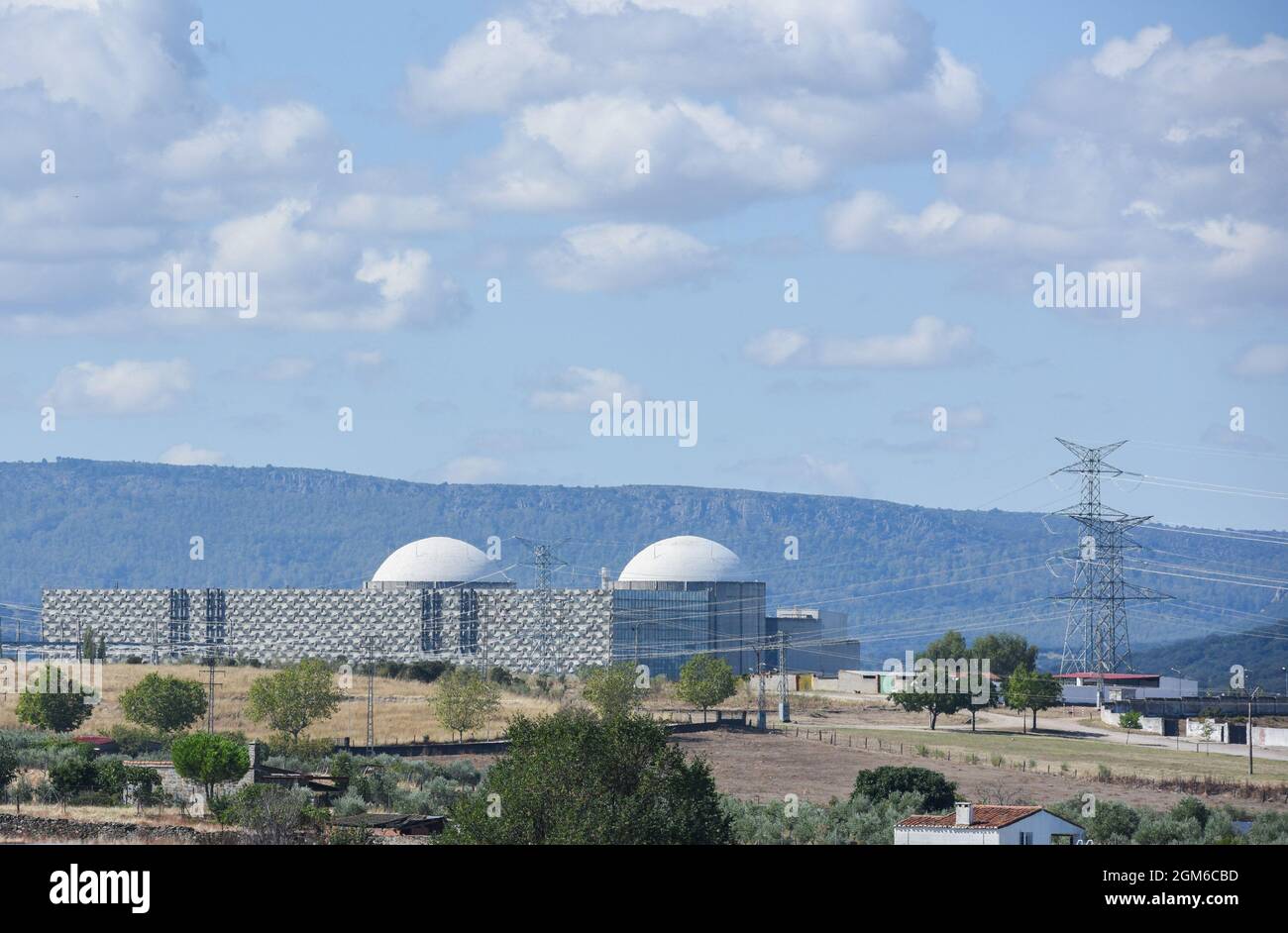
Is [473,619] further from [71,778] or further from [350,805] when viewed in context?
[350,805]

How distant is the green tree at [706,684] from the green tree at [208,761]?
4302 cm

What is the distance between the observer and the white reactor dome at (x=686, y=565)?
497 feet

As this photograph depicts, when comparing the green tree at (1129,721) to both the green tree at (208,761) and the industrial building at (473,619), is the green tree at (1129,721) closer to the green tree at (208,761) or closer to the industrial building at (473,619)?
the industrial building at (473,619)

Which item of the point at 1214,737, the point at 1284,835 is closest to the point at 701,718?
the point at 1214,737

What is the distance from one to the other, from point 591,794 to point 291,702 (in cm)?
4128

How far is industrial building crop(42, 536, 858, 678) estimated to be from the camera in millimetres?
143375

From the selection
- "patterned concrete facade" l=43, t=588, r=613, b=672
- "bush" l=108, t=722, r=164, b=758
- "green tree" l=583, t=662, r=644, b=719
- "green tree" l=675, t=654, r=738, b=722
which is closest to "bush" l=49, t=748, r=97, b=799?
"bush" l=108, t=722, r=164, b=758

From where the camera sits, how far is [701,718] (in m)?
98.3

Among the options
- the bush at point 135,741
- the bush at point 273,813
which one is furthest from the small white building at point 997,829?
the bush at point 135,741

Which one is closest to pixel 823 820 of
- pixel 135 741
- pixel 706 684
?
pixel 135 741

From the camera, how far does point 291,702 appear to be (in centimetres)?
7994
